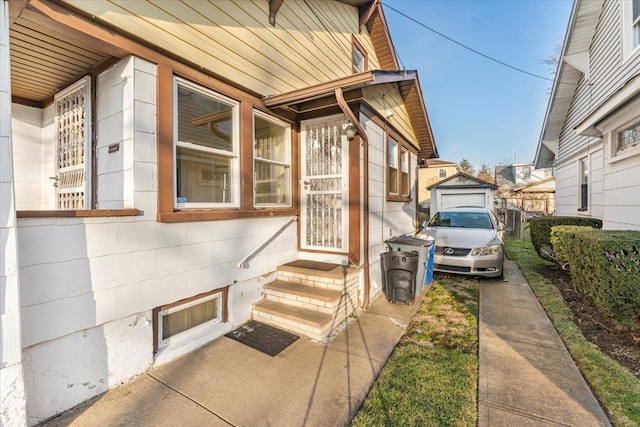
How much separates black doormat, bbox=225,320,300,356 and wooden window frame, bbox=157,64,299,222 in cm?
151

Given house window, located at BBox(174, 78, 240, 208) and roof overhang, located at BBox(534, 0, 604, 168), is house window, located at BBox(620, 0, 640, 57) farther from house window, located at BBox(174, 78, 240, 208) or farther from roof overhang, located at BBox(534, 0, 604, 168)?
house window, located at BBox(174, 78, 240, 208)

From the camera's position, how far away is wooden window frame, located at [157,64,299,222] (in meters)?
3.02

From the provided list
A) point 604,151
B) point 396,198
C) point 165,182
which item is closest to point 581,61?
point 604,151

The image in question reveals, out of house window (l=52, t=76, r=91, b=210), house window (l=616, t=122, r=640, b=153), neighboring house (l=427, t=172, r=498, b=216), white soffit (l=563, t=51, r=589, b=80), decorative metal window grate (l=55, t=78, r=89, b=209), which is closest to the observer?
house window (l=52, t=76, r=91, b=210)

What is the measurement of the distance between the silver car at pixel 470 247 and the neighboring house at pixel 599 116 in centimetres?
209

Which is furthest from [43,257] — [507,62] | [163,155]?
[507,62]

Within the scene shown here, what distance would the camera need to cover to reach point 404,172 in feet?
24.3

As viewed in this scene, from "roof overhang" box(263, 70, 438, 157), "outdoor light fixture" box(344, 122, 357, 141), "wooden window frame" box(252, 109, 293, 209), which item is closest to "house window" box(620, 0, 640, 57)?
"roof overhang" box(263, 70, 438, 157)

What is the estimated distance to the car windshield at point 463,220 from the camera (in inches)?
288

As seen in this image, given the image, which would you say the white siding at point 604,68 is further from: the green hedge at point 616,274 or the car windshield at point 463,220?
the green hedge at point 616,274

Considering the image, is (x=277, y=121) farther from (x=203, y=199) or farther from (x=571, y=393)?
(x=571, y=393)

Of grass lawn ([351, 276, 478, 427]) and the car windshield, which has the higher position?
the car windshield

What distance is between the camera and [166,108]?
3.07 metres

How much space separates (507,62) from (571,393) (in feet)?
34.5
